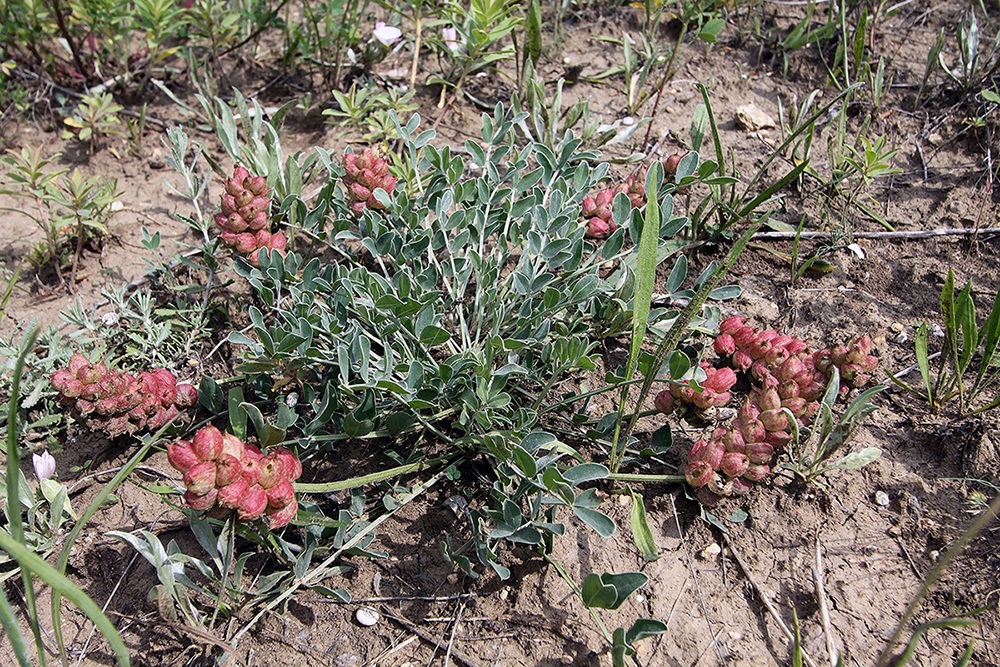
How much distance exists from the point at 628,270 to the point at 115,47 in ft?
9.93

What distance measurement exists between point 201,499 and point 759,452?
1559 mm

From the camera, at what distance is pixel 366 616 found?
2.29m

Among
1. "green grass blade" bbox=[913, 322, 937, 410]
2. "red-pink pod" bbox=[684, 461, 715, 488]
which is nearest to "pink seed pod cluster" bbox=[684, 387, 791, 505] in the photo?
"red-pink pod" bbox=[684, 461, 715, 488]

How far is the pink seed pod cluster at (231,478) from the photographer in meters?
1.89

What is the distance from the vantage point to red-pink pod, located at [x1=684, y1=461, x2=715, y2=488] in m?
2.33

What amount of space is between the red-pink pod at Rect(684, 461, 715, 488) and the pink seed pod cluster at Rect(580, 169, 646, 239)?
3.50 feet

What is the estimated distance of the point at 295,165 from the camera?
309 cm

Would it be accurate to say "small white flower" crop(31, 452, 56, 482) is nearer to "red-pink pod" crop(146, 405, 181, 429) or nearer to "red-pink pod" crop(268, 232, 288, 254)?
"red-pink pod" crop(146, 405, 181, 429)

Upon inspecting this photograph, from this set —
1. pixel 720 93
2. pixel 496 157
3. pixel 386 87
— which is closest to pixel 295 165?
pixel 496 157

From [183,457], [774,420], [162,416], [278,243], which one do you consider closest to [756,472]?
[774,420]

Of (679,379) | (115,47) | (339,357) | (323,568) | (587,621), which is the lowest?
(587,621)

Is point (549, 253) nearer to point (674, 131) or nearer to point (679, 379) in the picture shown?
point (679, 379)

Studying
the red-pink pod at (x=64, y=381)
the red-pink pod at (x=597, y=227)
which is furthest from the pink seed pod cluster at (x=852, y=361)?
the red-pink pod at (x=64, y=381)

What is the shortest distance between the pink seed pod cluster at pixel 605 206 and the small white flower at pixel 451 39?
52.9 inches
